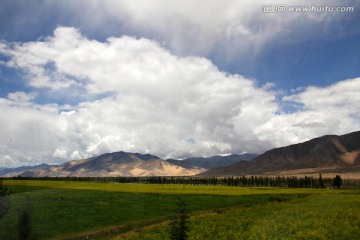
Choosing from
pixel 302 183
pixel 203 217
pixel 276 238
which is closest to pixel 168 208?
pixel 203 217

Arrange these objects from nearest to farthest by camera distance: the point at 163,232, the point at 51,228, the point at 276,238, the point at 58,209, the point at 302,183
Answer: the point at 276,238 → the point at 163,232 → the point at 51,228 → the point at 58,209 → the point at 302,183

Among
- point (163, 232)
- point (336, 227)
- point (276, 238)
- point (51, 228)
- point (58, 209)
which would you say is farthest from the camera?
point (58, 209)

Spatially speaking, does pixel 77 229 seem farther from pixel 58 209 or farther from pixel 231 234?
pixel 231 234

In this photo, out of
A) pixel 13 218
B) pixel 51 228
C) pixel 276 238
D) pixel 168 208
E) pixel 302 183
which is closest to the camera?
pixel 276 238

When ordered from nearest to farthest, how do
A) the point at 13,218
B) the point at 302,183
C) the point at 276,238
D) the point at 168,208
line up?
the point at 276,238, the point at 13,218, the point at 168,208, the point at 302,183

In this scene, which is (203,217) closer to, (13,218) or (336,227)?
(336,227)

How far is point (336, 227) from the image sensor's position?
35.7 meters

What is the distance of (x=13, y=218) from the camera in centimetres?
4597

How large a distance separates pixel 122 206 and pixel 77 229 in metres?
18.7

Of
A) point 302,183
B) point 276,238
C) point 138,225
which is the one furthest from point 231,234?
point 302,183

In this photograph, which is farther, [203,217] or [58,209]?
[58,209]

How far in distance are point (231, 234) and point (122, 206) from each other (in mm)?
30151

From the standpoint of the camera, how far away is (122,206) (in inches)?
2393

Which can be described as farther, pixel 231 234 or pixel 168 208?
pixel 168 208
